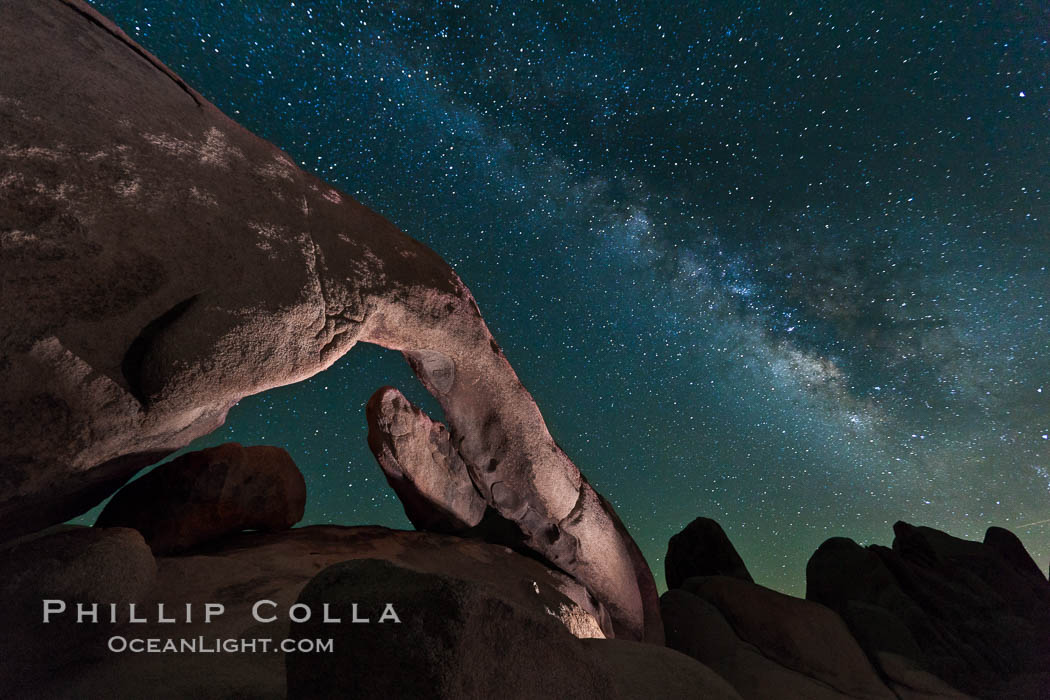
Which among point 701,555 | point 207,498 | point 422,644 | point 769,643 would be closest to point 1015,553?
point 701,555

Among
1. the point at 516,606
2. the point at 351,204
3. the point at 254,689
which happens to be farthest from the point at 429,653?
the point at 351,204

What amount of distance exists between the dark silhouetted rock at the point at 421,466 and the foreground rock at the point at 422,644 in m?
2.50

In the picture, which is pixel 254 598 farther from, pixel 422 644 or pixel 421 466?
pixel 422 644

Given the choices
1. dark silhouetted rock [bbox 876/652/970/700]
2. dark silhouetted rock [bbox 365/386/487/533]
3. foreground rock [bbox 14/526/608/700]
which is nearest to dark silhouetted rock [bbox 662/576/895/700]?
dark silhouetted rock [bbox 876/652/970/700]

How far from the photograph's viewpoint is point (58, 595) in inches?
80.7

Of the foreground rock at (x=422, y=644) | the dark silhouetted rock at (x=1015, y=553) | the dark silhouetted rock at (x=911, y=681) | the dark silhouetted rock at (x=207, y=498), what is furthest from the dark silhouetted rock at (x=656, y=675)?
the dark silhouetted rock at (x=1015, y=553)

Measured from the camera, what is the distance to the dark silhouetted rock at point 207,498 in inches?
136

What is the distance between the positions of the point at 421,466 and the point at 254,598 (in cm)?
159

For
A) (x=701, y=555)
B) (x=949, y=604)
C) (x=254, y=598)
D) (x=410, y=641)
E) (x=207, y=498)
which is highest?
(x=949, y=604)

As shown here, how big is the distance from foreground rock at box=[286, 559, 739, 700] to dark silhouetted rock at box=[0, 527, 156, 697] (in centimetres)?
124

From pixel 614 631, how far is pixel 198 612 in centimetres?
324

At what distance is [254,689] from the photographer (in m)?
1.87

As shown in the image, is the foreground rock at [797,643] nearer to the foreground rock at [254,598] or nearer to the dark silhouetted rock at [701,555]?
the dark silhouetted rock at [701,555]

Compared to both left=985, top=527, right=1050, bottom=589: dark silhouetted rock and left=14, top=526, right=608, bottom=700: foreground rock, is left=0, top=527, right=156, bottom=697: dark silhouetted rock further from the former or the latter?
left=985, top=527, right=1050, bottom=589: dark silhouetted rock
